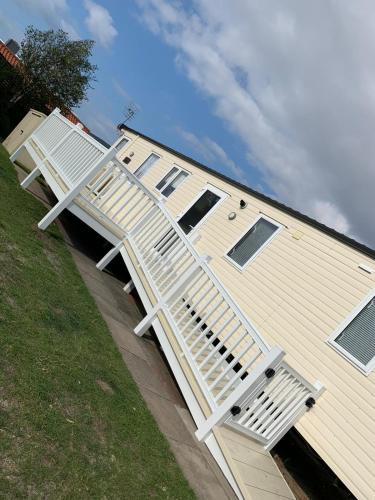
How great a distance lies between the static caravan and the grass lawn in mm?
826

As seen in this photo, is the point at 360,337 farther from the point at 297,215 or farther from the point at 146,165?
the point at 146,165

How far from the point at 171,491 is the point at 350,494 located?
3033 millimetres

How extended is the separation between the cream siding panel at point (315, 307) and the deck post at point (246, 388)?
175cm

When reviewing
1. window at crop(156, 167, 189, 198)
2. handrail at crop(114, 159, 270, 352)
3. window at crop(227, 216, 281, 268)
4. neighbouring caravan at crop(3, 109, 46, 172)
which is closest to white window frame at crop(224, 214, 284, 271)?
window at crop(227, 216, 281, 268)

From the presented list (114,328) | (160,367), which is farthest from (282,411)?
(114,328)

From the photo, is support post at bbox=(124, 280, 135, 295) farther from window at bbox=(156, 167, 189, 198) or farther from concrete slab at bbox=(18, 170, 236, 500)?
window at bbox=(156, 167, 189, 198)

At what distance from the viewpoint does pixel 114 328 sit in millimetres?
5566

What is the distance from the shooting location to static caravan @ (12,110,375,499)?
4484mm

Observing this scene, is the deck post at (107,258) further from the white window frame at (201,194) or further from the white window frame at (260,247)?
the white window frame at (201,194)

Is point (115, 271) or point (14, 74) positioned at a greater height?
point (14, 74)

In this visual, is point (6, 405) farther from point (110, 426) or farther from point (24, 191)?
point (24, 191)

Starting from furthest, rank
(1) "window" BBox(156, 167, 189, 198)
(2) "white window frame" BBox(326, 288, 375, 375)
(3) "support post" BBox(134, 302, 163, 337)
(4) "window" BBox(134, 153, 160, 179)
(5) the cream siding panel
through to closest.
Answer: (4) "window" BBox(134, 153, 160, 179)
(1) "window" BBox(156, 167, 189, 198)
(3) "support post" BBox(134, 302, 163, 337)
(2) "white window frame" BBox(326, 288, 375, 375)
(5) the cream siding panel

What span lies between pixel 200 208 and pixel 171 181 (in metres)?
2.09

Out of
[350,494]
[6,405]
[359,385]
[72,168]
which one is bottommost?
[6,405]
